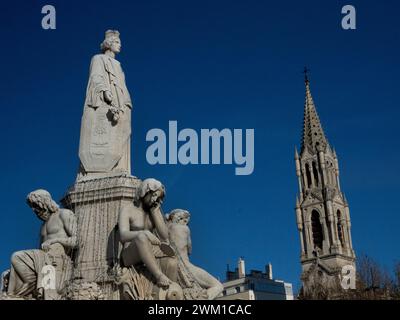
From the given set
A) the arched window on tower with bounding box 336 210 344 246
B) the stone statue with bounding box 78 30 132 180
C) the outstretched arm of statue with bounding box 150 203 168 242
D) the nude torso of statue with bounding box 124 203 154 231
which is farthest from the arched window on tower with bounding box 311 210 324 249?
the nude torso of statue with bounding box 124 203 154 231

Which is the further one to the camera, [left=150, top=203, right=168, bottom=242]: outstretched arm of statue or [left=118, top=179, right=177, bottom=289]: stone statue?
[left=150, top=203, right=168, bottom=242]: outstretched arm of statue

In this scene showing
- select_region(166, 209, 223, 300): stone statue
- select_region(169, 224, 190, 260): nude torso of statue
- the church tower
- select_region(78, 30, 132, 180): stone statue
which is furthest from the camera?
the church tower

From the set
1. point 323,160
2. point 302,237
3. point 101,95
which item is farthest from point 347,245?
point 101,95

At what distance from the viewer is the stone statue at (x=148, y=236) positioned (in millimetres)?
10328

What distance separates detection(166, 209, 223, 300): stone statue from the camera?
11.2 meters

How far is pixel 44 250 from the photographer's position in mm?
11102

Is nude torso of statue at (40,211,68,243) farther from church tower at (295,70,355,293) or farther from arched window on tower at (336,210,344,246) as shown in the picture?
arched window on tower at (336,210,344,246)

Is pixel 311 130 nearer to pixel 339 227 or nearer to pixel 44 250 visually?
pixel 339 227

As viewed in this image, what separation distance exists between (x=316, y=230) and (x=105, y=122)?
103 metres

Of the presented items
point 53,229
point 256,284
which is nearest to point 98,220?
point 53,229

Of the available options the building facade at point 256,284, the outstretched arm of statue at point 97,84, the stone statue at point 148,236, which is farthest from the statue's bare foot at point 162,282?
the building facade at point 256,284

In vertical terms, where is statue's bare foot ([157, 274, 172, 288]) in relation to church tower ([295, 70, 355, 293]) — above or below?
below

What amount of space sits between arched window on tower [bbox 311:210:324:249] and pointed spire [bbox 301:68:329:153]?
40.1ft
